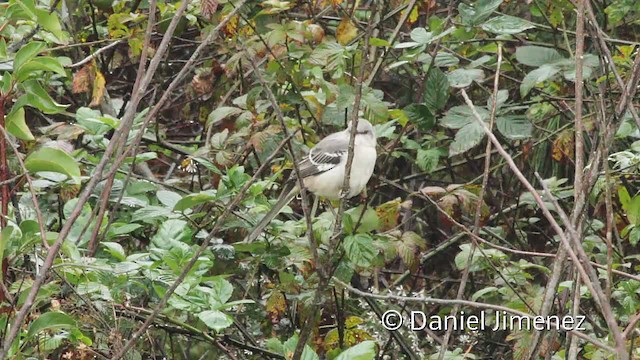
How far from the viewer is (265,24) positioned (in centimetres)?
508

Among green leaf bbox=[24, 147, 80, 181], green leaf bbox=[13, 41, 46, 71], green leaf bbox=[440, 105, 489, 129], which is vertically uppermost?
green leaf bbox=[13, 41, 46, 71]

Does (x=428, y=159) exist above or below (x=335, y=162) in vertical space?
above

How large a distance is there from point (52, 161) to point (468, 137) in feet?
7.25

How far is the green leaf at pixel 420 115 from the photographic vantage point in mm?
4488

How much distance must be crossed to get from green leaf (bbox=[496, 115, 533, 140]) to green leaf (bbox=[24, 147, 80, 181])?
8.24 ft

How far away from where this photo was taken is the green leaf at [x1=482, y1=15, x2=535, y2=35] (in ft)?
14.1

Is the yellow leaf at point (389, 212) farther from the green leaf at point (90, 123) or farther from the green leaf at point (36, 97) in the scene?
the green leaf at point (36, 97)

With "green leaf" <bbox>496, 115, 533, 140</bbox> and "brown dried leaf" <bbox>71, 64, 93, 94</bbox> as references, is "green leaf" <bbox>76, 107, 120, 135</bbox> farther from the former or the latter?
"green leaf" <bbox>496, 115, 533, 140</bbox>

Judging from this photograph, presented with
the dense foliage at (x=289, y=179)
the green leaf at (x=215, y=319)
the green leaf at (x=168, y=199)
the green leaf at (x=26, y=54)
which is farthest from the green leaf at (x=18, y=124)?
the green leaf at (x=168, y=199)

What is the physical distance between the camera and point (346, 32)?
5.20m

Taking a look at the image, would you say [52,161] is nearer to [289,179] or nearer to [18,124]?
[18,124]

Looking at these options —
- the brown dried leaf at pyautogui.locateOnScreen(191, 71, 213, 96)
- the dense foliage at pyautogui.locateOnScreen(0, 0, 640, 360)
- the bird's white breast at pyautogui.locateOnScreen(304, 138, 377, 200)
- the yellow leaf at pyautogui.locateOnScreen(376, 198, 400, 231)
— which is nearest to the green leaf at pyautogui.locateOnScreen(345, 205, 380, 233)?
the dense foliage at pyautogui.locateOnScreen(0, 0, 640, 360)

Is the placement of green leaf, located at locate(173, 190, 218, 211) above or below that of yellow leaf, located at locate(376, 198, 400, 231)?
above

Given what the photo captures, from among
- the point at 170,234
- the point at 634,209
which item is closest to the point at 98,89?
the point at 170,234
